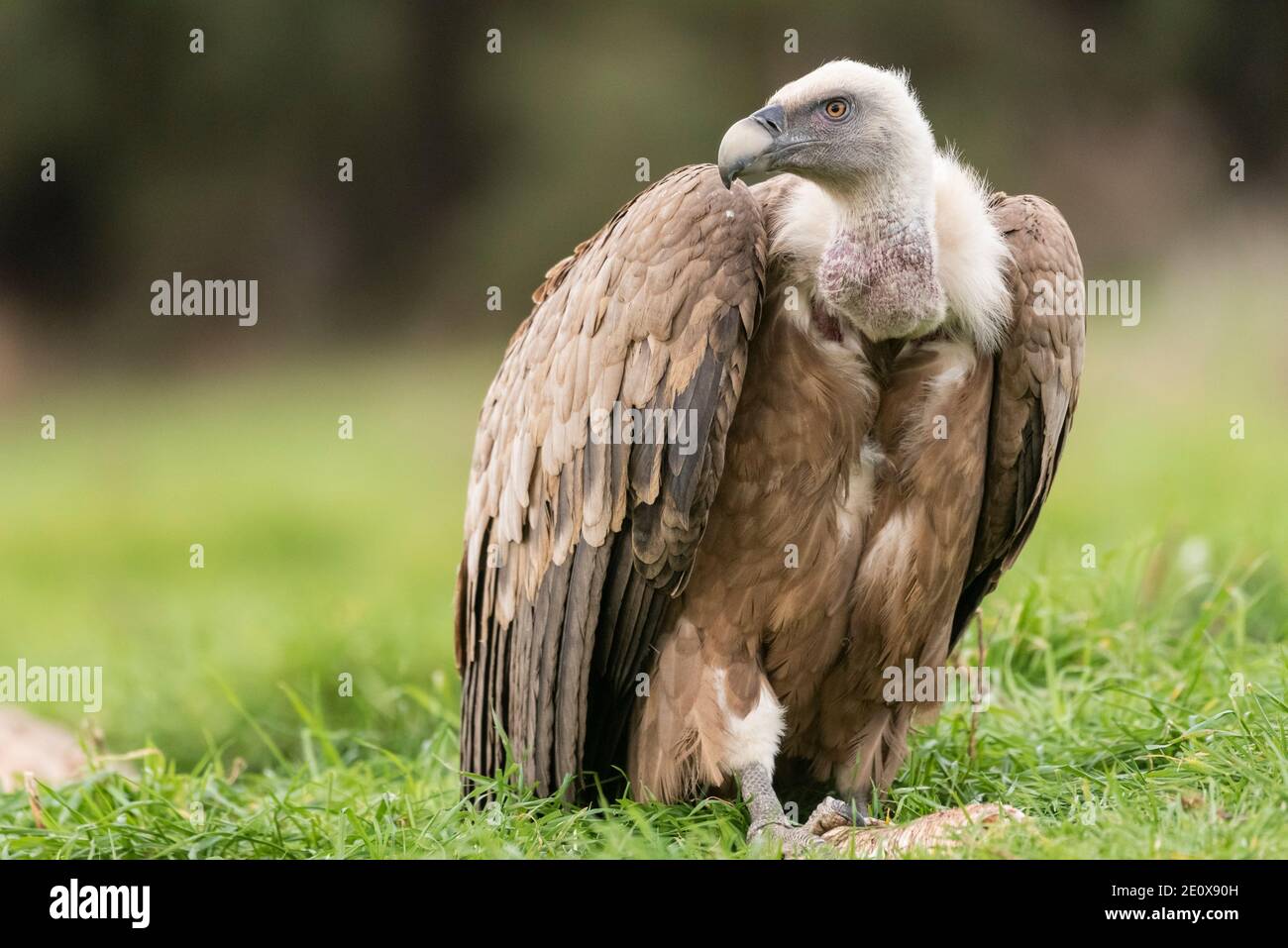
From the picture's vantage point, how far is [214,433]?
14.3 m

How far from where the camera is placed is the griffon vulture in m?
4.16

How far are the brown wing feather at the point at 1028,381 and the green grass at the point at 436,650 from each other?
0.81 m

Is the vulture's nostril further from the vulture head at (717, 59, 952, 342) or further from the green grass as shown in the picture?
the green grass

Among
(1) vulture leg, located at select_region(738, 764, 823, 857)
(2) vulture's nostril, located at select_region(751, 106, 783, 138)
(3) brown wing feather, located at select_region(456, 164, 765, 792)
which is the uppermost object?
(2) vulture's nostril, located at select_region(751, 106, 783, 138)

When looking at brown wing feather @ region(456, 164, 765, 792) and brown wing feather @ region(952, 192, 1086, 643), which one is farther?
brown wing feather @ region(952, 192, 1086, 643)

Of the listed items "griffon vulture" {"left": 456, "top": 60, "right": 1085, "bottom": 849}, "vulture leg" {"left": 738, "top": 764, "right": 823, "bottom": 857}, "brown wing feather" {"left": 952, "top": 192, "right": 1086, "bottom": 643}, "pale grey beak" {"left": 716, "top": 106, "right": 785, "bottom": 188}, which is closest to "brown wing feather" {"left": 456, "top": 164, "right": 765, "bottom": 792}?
"griffon vulture" {"left": 456, "top": 60, "right": 1085, "bottom": 849}

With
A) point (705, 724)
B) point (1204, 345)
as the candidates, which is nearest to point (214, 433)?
point (1204, 345)

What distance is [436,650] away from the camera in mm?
7371

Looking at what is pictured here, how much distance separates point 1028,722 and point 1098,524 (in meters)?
3.18

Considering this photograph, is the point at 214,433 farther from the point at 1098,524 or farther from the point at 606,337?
the point at 606,337

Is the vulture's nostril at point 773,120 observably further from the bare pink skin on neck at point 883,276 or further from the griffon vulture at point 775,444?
the bare pink skin on neck at point 883,276

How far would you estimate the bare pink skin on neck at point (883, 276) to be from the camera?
4121 millimetres

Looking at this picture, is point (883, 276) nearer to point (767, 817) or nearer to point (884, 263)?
point (884, 263)

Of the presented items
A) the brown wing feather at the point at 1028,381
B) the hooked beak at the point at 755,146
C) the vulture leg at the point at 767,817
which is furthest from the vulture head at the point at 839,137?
the vulture leg at the point at 767,817
